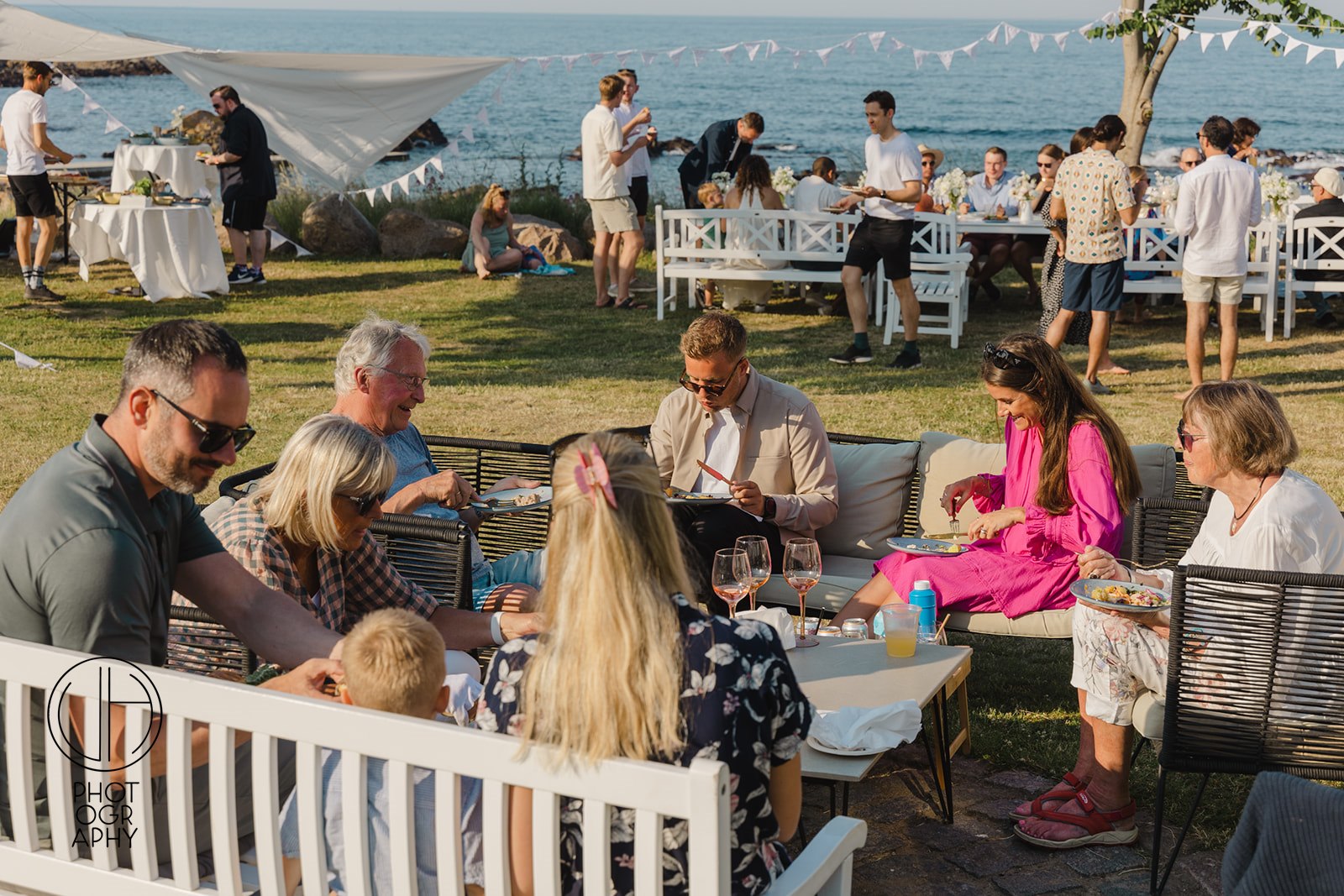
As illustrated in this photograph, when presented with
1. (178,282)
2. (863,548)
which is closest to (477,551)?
(863,548)

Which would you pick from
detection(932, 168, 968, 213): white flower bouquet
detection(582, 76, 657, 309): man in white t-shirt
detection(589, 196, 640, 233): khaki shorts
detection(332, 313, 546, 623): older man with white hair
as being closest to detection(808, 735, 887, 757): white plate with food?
detection(332, 313, 546, 623): older man with white hair

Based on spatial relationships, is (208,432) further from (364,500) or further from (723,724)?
(723,724)

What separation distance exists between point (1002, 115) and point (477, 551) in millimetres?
62646

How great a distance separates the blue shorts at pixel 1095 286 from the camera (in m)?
8.38

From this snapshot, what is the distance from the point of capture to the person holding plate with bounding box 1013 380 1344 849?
3244 millimetres

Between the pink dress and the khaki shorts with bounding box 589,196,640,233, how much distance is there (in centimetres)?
735

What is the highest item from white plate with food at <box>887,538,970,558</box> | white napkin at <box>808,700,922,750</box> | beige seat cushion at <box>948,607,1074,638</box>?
white plate with food at <box>887,538,970,558</box>

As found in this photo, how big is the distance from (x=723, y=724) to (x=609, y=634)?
0.79 ft

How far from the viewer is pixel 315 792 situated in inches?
88.4

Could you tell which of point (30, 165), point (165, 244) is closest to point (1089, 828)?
point (165, 244)

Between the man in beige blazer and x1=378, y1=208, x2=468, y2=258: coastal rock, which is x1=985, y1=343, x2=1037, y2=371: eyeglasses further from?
x1=378, y1=208, x2=468, y2=258: coastal rock

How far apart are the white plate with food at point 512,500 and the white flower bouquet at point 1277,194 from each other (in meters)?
8.04

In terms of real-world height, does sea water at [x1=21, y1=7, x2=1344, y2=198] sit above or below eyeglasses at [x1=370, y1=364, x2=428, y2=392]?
above

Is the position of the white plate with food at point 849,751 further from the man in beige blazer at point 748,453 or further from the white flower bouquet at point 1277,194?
the white flower bouquet at point 1277,194
